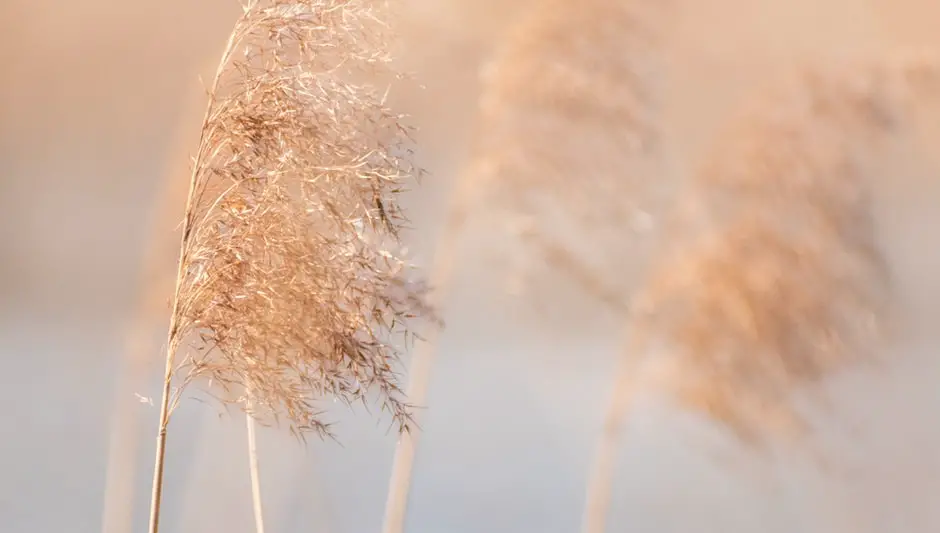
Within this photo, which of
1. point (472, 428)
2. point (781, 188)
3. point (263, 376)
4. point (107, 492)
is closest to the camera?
point (263, 376)

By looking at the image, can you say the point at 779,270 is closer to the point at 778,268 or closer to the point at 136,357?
the point at 778,268

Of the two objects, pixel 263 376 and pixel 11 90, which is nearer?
pixel 263 376

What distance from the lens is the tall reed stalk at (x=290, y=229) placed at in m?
1.22

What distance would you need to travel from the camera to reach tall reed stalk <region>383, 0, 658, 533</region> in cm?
174

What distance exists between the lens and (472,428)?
6.48 ft

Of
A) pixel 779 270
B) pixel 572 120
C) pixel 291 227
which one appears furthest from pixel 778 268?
pixel 291 227

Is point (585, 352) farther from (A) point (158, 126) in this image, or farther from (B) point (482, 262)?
(A) point (158, 126)

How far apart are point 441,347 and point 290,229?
0.83m

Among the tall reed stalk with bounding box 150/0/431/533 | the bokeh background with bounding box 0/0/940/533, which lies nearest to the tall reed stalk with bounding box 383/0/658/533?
the bokeh background with bounding box 0/0/940/533

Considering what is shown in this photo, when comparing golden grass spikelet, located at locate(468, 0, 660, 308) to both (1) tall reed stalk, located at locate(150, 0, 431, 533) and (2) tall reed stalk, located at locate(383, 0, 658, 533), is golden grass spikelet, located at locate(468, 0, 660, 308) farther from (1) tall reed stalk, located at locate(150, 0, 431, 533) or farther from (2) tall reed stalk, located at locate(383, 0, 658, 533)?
(1) tall reed stalk, located at locate(150, 0, 431, 533)

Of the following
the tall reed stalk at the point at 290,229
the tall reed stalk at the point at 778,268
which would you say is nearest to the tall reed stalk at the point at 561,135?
the tall reed stalk at the point at 778,268

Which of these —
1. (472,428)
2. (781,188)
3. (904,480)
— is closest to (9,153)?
(472,428)

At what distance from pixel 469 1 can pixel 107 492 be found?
5.23ft

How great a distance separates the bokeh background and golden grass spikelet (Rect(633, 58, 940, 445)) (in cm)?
16
